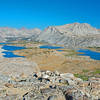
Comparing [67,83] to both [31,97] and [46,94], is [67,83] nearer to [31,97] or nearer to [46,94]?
[46,94]

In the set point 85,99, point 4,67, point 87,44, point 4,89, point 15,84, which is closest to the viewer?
point 85,99

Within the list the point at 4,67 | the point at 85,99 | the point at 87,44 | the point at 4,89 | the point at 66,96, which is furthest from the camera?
the point at 87,44

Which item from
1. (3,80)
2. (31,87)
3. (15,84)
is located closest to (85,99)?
(31,87)

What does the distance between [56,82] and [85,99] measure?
524cm

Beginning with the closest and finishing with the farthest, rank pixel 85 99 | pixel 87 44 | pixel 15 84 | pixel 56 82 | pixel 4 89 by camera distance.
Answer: pixel 85 99, pixel 4 89, pixel 15 84, pixel 56 82, pixel 87 44

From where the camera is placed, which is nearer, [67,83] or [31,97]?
[31,97]

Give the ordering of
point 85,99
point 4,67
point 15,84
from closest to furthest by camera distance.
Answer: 1. point 85,99
2. point 15,84
3. point 4,67

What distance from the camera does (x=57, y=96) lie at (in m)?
12.6

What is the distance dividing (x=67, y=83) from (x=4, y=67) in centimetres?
1928

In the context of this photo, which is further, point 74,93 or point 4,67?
point 4,67

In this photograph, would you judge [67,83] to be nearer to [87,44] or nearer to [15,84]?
[15,84]

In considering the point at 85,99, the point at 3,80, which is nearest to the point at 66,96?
the point at 85,99

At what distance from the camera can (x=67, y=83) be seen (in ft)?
54.5

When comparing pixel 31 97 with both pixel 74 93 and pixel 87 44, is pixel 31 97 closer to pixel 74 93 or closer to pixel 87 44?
pixel 74 93
